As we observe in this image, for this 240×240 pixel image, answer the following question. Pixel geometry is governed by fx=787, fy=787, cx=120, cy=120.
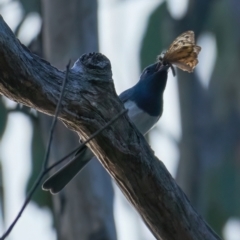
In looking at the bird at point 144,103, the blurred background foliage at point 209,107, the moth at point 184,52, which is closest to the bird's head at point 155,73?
the bird at point 144,103

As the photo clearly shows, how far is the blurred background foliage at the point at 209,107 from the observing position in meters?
5.16

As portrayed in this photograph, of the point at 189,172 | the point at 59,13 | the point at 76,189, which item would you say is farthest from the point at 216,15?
the point at 76,189

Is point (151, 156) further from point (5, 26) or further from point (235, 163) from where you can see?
point (235, 163)

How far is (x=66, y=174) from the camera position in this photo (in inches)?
126

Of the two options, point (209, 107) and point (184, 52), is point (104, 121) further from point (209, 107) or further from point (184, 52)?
point (209, 107)

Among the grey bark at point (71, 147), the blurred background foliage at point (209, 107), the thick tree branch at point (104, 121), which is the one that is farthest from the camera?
the blurred background foliage at point (209, 107)

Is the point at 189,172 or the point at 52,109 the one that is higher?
the point at 189,172

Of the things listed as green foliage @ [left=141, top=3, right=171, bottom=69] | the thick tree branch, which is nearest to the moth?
the thick tree branch

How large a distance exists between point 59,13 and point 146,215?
221 cm

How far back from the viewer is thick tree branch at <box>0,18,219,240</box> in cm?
184

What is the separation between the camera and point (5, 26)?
1.79 meters

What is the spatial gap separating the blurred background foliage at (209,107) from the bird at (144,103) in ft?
4.31

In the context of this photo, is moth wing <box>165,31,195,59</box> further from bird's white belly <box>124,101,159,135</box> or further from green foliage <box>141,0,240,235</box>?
green foliage <box>141,0,240,235</box>

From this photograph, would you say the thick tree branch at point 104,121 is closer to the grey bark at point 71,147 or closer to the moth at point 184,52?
the moth at point 184,52
